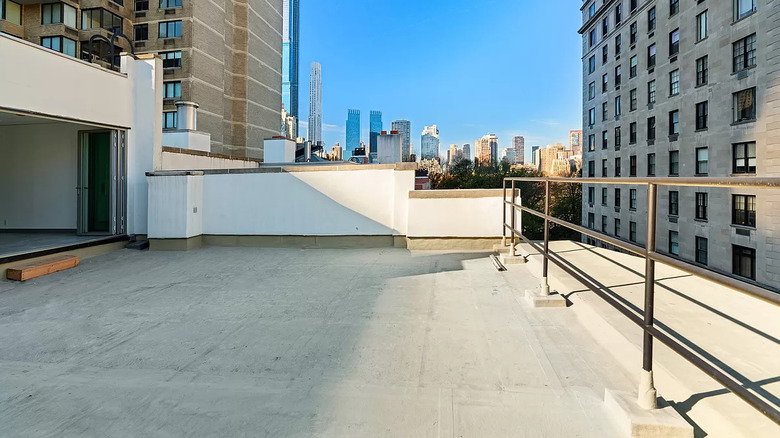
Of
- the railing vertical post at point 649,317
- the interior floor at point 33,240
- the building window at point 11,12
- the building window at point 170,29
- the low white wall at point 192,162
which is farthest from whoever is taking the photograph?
the building window at point 170,29

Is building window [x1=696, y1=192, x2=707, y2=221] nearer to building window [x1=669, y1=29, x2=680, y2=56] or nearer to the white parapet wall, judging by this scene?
building window [x1=669, y1=29, x2=680, y2=56]

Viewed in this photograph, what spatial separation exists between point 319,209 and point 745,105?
2625 centimetres

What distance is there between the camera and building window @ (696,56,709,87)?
24.9 m

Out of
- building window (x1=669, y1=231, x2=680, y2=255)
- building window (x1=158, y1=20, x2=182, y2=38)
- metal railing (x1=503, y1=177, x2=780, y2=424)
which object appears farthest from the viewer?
building window (x1=158, y1=20, x2=182, y2=38)

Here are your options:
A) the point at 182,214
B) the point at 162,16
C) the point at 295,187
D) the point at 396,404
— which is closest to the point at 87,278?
the point at 182,214

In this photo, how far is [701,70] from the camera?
2531 centimetres

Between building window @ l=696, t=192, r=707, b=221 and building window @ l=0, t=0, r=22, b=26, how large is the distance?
52893mm

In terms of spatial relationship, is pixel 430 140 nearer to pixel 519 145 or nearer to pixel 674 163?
pixel 519 145

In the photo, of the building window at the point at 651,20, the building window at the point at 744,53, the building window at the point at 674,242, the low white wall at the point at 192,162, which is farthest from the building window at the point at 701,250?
the low white wall at the point at 192,162

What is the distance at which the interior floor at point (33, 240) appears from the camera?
6426mm

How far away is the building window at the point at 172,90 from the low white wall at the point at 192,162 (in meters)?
→ 27.8

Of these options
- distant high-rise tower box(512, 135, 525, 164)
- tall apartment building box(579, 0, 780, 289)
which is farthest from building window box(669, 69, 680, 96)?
distant high-rise tower box(512, 135, 525, 164)

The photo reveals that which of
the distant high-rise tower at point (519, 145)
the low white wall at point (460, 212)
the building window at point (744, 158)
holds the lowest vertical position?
the low white wall at point (460, 212)

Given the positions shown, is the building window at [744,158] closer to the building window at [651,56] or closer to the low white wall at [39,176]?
the building window at [651,56]
